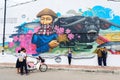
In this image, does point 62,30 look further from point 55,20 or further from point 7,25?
point 7,25

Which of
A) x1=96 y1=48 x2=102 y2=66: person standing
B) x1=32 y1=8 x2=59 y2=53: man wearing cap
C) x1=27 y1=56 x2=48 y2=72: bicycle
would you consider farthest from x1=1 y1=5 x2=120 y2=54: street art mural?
x1=27 y1=56 x2=48 y2=72: bicycle

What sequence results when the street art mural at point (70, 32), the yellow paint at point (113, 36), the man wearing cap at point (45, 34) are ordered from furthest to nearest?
the man wearing cap at point (45, 34) → the street art mural at point (70, 32) → the yellow paint at point (113, 36)

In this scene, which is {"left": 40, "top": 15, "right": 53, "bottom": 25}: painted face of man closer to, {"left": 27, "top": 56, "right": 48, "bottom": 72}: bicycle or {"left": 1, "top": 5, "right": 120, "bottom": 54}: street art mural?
{"left": 1, "top": 5, "right": 120, "bottom": 54}: street art mural

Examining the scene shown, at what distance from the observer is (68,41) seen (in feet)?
111

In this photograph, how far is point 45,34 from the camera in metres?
34.5

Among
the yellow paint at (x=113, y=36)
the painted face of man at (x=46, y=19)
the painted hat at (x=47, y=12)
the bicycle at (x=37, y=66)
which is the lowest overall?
the bicycle at (x=37, y=66)

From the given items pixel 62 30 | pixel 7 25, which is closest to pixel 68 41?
pixel 62 30

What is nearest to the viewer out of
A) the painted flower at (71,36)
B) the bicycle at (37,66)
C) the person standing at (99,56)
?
the bicycle at (37,66)

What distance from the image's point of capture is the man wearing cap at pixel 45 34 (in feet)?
112

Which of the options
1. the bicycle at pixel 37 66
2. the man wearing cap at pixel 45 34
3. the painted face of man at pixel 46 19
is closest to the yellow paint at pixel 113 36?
the man wearing cap at pixel 45 34

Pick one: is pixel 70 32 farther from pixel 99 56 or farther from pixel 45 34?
pixel 99 56

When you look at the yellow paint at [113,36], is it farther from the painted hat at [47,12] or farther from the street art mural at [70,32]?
the painted hat at [47,12]

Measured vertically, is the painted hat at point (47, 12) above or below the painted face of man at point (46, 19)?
above

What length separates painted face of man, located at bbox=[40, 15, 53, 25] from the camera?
3446 cm
